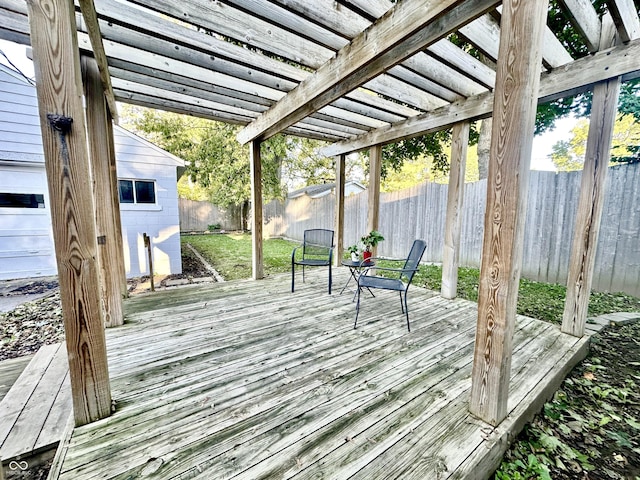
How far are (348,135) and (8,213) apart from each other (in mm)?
6471

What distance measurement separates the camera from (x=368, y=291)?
145 inches

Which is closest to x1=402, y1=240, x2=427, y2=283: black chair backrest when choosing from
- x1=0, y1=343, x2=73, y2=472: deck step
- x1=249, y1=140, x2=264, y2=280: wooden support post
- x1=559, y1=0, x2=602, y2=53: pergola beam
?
x1=559, y1=0, x2=602, y2=53: pergola beam

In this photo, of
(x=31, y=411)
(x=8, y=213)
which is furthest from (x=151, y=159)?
(x=31, y=411)

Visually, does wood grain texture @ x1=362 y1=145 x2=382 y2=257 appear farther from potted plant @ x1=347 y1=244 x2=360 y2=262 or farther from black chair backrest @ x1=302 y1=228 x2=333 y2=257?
black chair backrest @ x1=302 y1=228 x2=333 y2=257

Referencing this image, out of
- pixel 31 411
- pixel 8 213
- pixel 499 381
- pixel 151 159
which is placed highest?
pixel 151 159

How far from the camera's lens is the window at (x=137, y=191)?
525 centimetres

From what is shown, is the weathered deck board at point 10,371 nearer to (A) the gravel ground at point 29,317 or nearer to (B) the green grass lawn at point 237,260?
(A) the gravel ground at point 29,317

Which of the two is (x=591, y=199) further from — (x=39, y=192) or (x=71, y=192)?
(x=39, y=192)

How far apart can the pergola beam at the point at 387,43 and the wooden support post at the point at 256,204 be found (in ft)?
4.64

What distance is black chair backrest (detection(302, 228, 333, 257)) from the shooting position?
4027 millimetres

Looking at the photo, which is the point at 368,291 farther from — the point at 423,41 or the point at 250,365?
the point at 423,41

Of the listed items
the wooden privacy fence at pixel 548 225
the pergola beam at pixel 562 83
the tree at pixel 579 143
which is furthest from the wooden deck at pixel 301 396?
the tree at pixel 579 143

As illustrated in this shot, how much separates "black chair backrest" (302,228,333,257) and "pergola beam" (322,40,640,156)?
187 cm

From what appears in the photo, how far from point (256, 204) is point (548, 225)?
456cm
